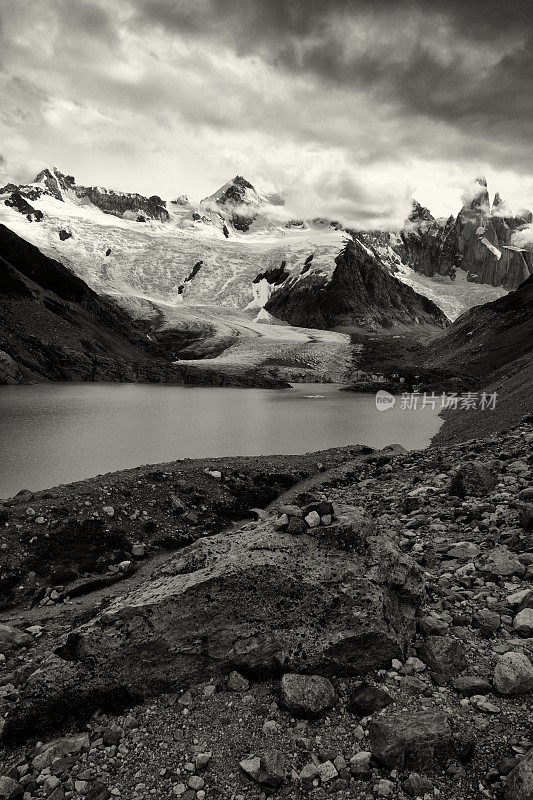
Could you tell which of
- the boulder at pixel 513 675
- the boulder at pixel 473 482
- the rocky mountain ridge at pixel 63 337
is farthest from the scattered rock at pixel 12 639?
the rocky mountain ridge at pixel 63 337

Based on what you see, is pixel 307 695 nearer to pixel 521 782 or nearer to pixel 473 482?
pixel 521 782

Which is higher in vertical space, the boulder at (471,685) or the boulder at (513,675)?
the boulder at (513,675)

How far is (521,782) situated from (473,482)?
1047 cm

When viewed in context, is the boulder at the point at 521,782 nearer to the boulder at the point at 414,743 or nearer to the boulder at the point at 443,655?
the boulder at the point at 414,743

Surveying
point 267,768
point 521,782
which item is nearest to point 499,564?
point 521,782

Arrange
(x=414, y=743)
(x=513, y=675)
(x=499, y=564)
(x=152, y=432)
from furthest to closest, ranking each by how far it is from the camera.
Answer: (x=152, y=432) < (x=499, y=564) < (x=513, y=675) < (x=414, y=743)

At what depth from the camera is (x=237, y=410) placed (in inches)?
2352

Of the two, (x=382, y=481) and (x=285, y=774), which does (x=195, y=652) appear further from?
(x=382, y=481)

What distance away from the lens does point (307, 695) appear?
19.5 ft

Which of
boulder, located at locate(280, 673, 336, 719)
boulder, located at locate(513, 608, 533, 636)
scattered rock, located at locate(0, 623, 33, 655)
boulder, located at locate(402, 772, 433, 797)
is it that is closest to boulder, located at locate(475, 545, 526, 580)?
boulder, located at locate(513, 608, 533, 636)

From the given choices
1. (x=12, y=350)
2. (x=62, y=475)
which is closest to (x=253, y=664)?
(x=62, y=475)

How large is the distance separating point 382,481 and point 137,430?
2479cm

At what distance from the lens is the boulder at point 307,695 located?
5.79 metres

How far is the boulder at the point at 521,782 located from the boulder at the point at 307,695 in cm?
199
